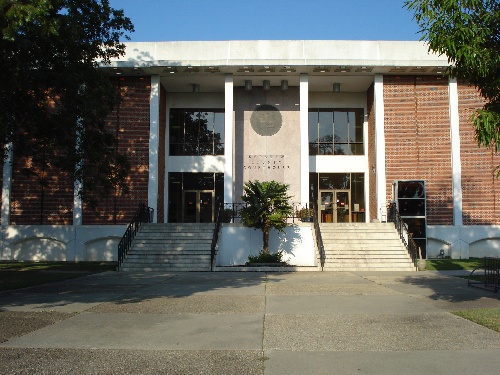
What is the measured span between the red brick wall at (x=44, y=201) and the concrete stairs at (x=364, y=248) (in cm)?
1283

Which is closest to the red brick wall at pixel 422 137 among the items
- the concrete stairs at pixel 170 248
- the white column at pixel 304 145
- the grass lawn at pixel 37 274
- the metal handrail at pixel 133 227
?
the white column at pixel 304 145

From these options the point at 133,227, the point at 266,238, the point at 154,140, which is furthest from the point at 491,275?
the point at 154,140

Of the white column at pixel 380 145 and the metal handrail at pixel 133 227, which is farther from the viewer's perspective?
the white column at pixel 380 145

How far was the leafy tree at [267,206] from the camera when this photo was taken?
20.8m

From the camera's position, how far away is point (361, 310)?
31.9 feet

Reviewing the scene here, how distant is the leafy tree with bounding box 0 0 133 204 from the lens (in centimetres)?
1208

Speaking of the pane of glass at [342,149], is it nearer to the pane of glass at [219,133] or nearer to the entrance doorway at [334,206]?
the entrance doorway at [334,206]

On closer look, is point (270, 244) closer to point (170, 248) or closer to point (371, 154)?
point (170, 248)

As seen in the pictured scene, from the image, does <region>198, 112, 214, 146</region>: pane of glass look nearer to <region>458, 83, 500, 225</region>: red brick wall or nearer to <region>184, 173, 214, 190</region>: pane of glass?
<region>184, 173, 214, 190</region>: pane of glass

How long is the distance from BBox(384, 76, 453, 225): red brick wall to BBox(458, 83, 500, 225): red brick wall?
0.71 metres

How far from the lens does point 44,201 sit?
2528 cm

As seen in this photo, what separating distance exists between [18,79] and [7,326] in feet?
23.3

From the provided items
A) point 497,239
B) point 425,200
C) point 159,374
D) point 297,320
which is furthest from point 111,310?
point 497,239

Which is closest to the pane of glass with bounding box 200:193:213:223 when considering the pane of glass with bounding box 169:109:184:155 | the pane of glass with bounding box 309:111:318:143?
the pane of glass with bounding box 169:109:184:155
